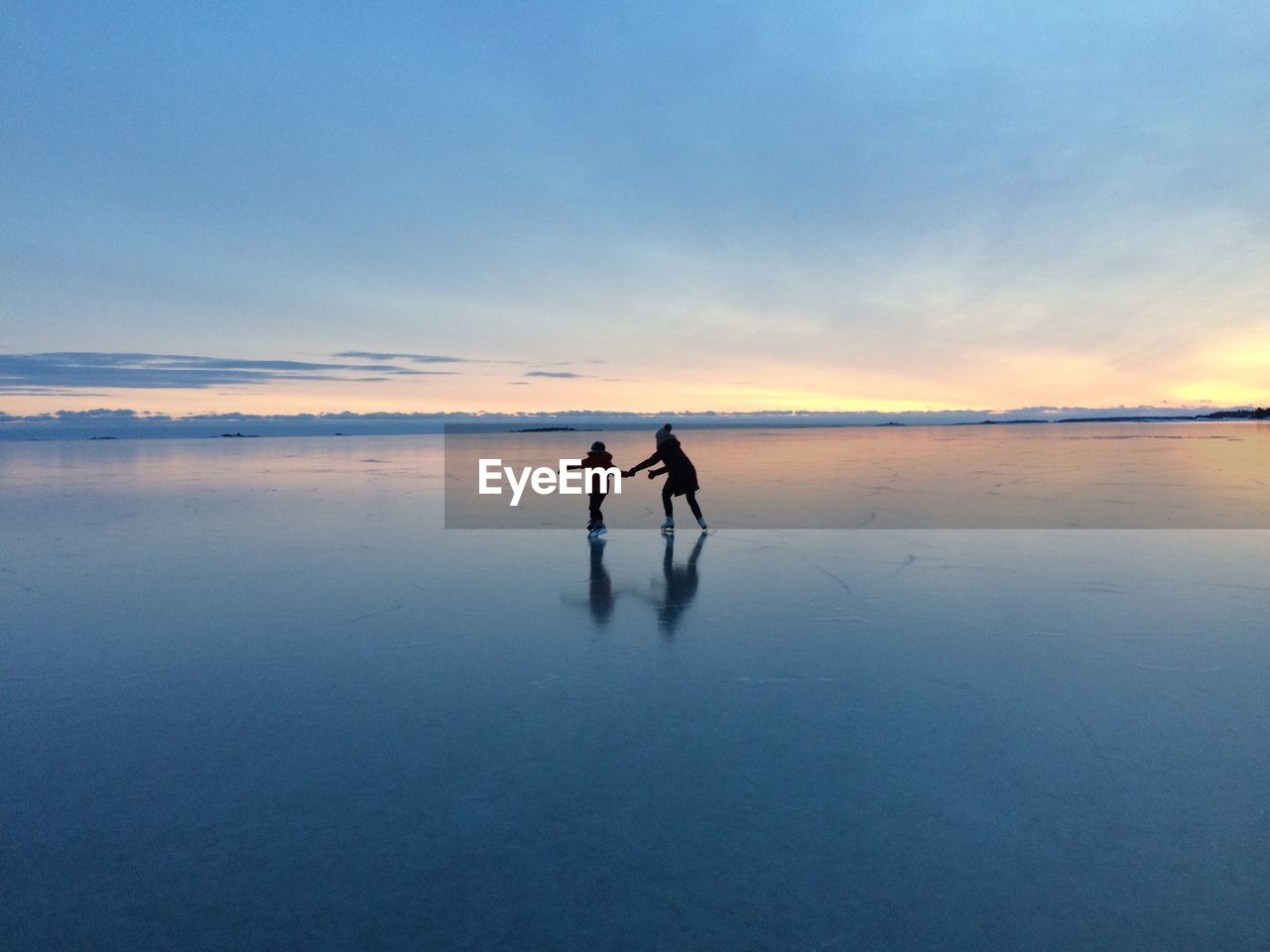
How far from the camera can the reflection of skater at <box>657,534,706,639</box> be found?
240 inches

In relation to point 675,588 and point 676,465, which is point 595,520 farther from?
point 675,588

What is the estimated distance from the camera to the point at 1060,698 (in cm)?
432

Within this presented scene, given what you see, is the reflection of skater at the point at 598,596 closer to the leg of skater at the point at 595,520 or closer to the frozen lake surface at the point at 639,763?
the frozen lake surface at the point at 639,763

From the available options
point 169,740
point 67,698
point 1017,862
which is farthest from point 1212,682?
point 67,698

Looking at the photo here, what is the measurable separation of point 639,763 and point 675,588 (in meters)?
3.79

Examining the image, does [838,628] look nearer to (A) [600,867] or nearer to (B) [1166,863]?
(B) [1166,863]

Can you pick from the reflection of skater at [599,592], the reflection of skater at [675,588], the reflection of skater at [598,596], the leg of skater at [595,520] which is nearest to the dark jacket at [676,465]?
the leg of skater at [595,520]

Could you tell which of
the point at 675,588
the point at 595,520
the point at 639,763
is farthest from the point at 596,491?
the point at 639,763

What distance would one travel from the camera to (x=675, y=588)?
7281 millimetres

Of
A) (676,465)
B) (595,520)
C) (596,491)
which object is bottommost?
(595,520)

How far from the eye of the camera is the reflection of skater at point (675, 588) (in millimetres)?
6098

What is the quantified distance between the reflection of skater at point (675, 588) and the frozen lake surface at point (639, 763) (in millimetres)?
60

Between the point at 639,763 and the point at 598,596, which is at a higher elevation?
the point at 598,596

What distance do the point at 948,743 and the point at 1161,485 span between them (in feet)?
52.1
